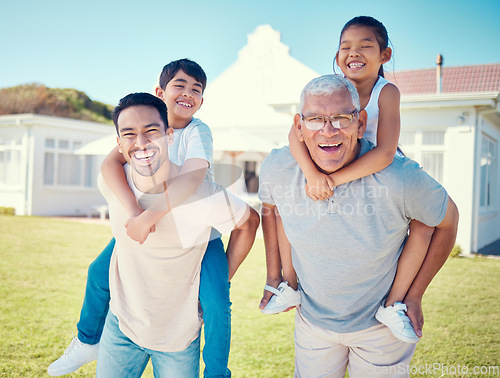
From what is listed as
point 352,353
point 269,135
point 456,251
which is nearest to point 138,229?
point 352,353

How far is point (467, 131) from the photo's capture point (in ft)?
32.3

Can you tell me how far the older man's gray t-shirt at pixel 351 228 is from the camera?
177 cm

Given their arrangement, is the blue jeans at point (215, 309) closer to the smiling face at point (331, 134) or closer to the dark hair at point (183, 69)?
the smiling face at point (331, 134)

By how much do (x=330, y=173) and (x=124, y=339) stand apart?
4.04 feet

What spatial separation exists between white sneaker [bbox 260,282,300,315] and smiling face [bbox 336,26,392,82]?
4.47 ft

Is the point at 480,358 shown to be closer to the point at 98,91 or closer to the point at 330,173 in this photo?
the point at 330,173

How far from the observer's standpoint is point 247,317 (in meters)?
5.09

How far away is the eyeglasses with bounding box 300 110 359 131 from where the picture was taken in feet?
5.94

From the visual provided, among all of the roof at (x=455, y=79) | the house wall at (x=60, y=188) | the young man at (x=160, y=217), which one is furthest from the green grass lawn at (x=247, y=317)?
the roof at (x=455, y=79)

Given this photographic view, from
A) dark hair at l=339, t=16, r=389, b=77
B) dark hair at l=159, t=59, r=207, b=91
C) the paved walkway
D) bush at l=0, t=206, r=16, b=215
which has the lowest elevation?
the paved walkway

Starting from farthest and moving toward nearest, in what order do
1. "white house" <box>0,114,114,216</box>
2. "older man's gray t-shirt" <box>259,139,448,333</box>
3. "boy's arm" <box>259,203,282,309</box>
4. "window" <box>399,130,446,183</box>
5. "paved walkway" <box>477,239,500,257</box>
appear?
"white house" <box>0,114,114,216</box>
"window" <box>399,130,446,183</box>
"paved walkway" <box>477,239,500,257</box>
"boy's arm" <box>259,203,282,309</box>
"older man's gray t-shirt" <box>259,139,448,333</box>

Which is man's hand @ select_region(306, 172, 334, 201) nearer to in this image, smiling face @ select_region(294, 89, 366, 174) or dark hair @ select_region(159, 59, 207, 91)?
smiling face @ select_region(294, 89, 366, 174)

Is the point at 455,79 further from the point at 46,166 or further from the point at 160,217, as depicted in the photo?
the point at 160,217

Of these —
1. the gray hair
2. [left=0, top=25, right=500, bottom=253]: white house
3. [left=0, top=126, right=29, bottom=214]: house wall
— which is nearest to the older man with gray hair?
the gray hair
